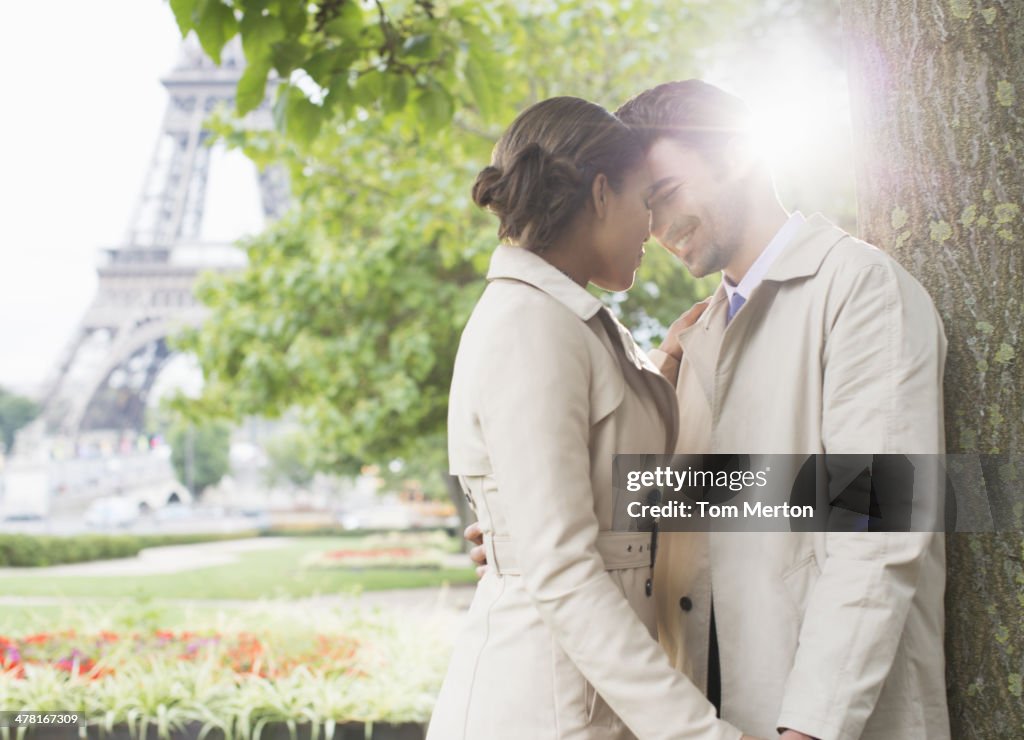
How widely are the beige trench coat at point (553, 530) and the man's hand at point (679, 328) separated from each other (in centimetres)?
49

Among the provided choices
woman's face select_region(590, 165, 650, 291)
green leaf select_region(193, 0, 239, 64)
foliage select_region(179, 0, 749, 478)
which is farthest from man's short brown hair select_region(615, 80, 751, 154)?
foliage select_region(179, 0, 749, 478)

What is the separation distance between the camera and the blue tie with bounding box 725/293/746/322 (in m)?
2.13

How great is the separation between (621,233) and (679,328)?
0.49 m

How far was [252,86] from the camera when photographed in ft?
9.76

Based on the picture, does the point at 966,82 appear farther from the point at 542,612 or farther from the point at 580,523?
the point at 542,612

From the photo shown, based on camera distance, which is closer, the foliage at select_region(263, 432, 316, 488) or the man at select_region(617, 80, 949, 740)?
the man at select_region(617, 80, 949, 740)

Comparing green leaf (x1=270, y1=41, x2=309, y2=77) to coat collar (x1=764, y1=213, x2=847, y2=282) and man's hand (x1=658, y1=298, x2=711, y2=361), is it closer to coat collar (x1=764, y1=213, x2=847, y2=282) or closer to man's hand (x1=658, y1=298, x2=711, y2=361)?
man's hand (x1=658, y1=298, x2=711, y2=361)

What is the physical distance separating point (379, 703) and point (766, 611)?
353cm

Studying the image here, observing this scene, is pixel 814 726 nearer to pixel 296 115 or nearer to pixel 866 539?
pixel 866 539

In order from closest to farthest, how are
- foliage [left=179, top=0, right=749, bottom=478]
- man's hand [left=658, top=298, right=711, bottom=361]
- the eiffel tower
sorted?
man's hand [left=658, top=298, right=711, bottom=361] < foliage [left=179, top=0, right=749, bottom=478] < the eiffel tower

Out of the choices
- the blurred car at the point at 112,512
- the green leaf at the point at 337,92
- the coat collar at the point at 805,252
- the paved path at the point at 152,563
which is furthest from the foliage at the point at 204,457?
the coat collar at the point at 805,252

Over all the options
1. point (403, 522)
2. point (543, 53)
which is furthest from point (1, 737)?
point (403, 522)

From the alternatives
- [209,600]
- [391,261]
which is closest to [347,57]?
[391,261]

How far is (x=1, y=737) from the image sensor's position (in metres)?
4.77
